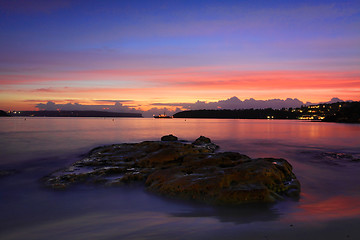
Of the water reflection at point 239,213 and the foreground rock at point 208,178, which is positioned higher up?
the foreground rock at point 208,178

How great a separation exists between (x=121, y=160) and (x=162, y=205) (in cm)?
653

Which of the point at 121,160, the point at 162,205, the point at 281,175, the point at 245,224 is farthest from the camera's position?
the point at 121,160

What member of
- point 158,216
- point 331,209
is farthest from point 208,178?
point 331,209

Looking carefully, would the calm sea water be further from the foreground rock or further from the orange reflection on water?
the foreground rock

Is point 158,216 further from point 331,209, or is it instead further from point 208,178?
point 331,209

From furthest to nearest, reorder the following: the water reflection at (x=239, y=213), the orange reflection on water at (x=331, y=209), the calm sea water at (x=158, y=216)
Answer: the orange reflection on water at (x=331, y=209) → the water reflection at (x=239, y=213) → the calm sea water at (x=158, y=216)

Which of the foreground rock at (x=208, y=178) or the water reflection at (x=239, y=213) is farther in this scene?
the foreground rock at (x=208, y=178)

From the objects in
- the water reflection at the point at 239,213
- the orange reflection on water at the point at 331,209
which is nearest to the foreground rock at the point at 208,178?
the water reflection at the point at 239,213

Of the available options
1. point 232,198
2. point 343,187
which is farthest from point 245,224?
point 343,187

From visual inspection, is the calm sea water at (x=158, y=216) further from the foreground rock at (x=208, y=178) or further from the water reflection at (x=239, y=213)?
the foreground rock at (x=208, y=178)

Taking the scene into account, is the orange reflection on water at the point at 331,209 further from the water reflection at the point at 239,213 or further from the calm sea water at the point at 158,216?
the water reflection at the point at 239,213

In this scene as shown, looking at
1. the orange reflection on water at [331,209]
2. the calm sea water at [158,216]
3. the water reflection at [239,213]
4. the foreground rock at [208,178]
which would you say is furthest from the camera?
the foreground rock at [208,178]

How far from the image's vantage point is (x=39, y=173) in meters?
12.1

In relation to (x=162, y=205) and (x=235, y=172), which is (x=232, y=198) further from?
(x=162, y=205)
